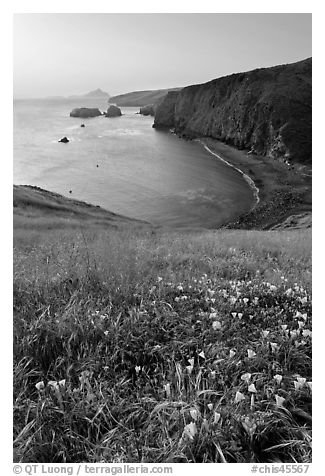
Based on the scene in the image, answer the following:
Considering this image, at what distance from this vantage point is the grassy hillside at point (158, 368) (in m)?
3.44

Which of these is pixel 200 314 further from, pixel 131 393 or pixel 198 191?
pixel 198 191

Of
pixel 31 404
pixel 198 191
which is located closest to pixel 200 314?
pixel 31 404

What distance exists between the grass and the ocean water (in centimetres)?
4560

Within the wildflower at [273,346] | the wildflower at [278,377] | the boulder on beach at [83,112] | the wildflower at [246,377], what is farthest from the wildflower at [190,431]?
the boulder on beach at [83,112]

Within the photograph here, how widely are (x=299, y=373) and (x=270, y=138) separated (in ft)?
320

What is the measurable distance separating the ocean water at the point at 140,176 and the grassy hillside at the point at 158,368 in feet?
149

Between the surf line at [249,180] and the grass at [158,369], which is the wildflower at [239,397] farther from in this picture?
the surf line at [249,180]

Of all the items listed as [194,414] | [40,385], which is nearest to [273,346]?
[194,414]

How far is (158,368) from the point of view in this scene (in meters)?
4.38

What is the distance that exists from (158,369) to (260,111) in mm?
106727

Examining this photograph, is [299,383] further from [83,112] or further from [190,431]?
[83,112]

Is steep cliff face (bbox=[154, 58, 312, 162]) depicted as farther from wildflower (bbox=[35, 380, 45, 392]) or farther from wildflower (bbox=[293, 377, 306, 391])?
wildflower (bbox=[35, 380, 45, 392])

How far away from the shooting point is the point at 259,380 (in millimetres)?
4020
